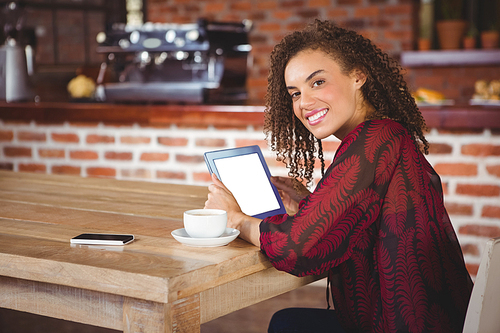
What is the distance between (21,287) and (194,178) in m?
1.72

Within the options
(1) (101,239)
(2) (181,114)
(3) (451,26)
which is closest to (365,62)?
(1) (101,239)

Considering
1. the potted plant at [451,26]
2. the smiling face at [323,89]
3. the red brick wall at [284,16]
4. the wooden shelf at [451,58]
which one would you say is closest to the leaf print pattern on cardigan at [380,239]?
the smiling face at [323,89]

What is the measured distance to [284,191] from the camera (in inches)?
62.3

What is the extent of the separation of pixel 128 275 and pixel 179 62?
2.34 meters

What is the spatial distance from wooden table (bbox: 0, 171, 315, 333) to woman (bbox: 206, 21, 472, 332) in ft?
0.32

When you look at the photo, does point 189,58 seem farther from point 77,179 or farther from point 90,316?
point 90,316

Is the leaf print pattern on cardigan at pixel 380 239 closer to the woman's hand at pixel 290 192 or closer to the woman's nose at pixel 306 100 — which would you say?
the woman's nose at pixel 306 100

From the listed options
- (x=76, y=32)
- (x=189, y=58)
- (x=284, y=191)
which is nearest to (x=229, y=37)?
Answer: (x=189, y=58)

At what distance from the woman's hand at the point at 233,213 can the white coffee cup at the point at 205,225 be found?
7 centimetres

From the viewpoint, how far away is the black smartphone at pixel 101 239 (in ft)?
3.67

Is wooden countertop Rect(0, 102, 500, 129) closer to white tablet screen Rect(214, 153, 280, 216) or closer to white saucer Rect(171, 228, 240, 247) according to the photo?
white tablet screen Rect(214, 153, 280, 216)

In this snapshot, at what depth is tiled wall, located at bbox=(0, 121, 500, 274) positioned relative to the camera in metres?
2.23

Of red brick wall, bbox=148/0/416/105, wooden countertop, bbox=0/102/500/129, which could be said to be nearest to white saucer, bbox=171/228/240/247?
wooden countertop, bbox=0/102/500/129

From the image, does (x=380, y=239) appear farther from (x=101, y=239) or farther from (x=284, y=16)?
(x=284, y=16)
